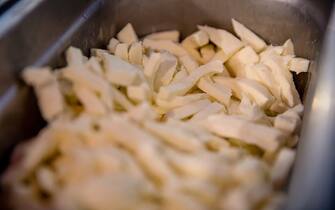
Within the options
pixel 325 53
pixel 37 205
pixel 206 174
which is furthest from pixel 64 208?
pixel 325 53

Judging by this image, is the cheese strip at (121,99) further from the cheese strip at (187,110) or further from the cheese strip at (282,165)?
the cheese strip at (282,165)

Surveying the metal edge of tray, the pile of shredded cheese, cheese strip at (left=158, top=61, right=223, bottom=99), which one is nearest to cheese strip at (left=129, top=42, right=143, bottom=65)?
the pile of shredded cheese

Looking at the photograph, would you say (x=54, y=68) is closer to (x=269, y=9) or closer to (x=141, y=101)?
(x=141, y=101)

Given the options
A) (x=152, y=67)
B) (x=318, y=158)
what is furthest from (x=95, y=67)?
(x=318, y=158)

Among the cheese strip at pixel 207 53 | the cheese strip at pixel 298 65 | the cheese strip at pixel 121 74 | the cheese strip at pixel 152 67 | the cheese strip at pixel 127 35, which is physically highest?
the cheese strip at pixel 127 35

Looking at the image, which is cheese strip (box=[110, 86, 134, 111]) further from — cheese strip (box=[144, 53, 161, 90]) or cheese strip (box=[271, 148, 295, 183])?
cheese strip (box=[271, 148, 295, 183])

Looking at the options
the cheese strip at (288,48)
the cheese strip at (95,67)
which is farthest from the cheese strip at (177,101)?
the cheese strip at (288,48)
